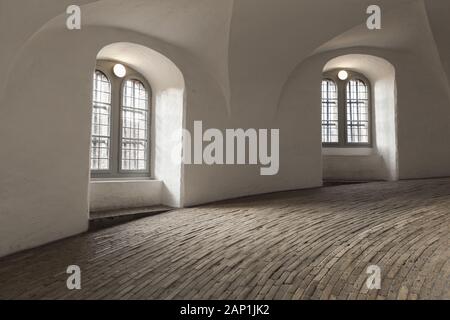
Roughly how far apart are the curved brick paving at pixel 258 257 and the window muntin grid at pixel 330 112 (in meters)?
5.11

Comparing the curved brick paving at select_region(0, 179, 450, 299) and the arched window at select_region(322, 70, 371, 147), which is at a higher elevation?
the arched window at select_region(322, 70, 371, 147)

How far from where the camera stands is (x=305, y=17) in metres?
7.45

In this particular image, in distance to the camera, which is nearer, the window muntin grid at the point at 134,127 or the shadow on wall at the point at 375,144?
the window muntin grid at the point at 134,127

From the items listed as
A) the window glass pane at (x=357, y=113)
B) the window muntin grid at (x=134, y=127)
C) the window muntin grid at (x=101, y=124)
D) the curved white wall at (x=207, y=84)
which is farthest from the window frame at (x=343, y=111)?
the window muntin grid at (x=101, y=124)

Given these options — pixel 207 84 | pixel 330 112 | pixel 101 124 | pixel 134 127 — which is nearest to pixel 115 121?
pixel 101 124

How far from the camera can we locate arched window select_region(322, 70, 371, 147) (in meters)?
11.5

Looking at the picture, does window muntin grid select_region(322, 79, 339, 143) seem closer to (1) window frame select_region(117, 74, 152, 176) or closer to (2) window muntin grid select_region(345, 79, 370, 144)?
(2) window muntin grid select_region(345, 79, 370, 144)

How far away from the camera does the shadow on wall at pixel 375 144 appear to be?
1077 cm

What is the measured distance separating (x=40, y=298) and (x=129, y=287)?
0.78 metres

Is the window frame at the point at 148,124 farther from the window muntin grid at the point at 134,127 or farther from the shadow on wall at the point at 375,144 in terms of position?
the shadow on wall at the point at 375,144

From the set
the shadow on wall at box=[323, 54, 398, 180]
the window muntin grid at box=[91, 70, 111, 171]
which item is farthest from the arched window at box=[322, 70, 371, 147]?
the window muntin grid at box=[91, 70, 111, 171]

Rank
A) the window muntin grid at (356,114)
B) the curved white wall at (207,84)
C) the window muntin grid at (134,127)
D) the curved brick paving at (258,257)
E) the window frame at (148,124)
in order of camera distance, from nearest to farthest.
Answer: the curved brick paving at (258,257) < the curved white wall at (207,84) < the window frame at (148,124) < the window muntin grid at (134,127) < the window muntin grid at (356,114)

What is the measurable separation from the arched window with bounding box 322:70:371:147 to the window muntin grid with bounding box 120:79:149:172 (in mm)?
6310

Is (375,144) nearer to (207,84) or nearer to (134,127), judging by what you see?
(207,84)
